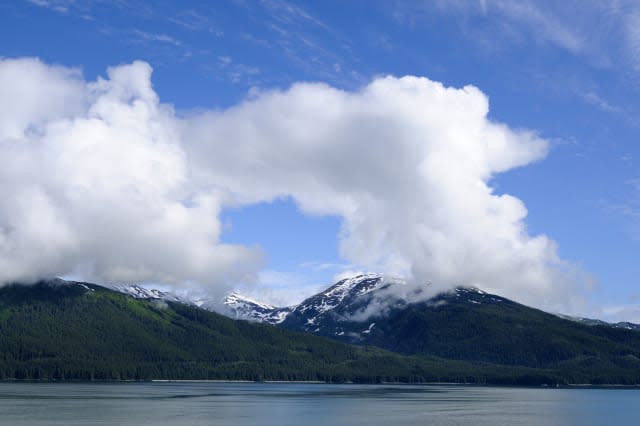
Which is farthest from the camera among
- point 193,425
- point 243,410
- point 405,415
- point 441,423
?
point 243,410

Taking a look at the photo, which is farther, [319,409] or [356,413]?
[319,409]

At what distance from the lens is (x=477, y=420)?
168 metres

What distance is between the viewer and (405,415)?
589 ft

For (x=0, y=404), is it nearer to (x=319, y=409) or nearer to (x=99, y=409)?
(x=99, y=409)

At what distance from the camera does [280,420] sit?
16150cm

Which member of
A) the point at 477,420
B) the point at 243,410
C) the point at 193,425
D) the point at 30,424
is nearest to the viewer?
the point at 30,424

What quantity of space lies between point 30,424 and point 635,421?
14207cm

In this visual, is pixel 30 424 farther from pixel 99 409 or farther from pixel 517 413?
pixel 517 413

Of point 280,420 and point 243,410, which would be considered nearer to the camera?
point 280,420

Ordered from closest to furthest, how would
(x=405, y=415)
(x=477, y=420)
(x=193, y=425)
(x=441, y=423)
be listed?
(x=193, y=425) < (x=441, y=423) < (x=477, y=420) < (x=405, y=415)

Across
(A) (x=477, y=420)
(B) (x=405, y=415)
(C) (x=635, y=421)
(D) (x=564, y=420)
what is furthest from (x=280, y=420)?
→ (C) (x=635, y=421)

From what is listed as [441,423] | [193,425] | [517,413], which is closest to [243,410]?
[193,425]

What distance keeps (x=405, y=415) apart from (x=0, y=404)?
356 feet

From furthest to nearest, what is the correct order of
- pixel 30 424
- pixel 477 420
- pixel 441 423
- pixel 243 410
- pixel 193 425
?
pixel 243 410 → pixel 477 420 → pixel 441 423 → pixel 193 425 → pixel 30 424
